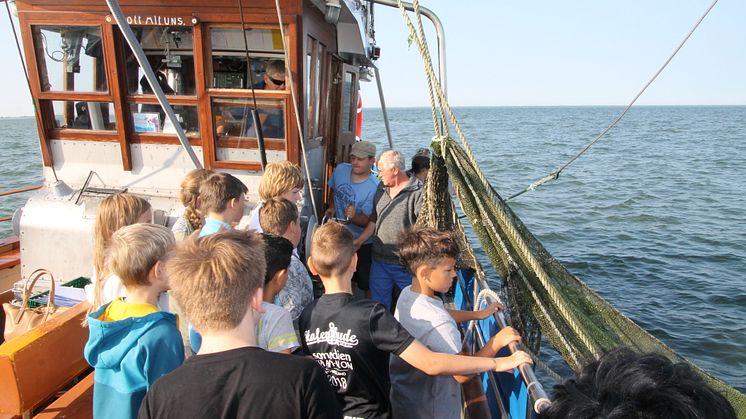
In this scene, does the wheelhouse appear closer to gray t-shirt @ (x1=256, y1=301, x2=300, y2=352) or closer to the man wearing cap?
the man wearing cap

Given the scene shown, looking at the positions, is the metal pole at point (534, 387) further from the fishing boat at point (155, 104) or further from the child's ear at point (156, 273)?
the fishing boat at point (155, 104)

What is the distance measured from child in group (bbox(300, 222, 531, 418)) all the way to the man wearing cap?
2346 millimetres

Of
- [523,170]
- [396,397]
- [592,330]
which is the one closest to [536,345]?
[592,330]

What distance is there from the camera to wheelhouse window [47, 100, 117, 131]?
5.31 m

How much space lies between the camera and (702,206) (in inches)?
673

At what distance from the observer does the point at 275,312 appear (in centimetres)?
237

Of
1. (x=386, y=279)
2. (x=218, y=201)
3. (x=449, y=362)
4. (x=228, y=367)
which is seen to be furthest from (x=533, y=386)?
(x=386, y=279)

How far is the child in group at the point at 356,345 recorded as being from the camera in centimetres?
215

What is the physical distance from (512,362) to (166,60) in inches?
179

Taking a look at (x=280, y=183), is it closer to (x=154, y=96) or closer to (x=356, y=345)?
(x=356, y=345)

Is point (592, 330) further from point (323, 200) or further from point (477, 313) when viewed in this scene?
point (323, 200)

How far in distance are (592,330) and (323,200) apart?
4031mm

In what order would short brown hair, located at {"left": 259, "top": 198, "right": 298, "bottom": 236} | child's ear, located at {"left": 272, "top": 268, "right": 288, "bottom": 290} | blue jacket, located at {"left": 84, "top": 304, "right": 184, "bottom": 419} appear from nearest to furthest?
blue jacket, located at {"left": 84, "top": 304, "right": 184, "bottom": 419}
child's ear, located at {"left": 272, "top": 268, "right": 288, "bottom": 290}
short brown hair, located at {"left": 259, "top": 198, "right": 298, "bottom": 236}

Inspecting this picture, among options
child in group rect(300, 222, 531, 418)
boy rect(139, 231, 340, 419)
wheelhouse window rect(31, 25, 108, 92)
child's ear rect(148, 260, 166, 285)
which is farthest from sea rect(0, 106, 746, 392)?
boy rect(139, 231, 340, 419)
